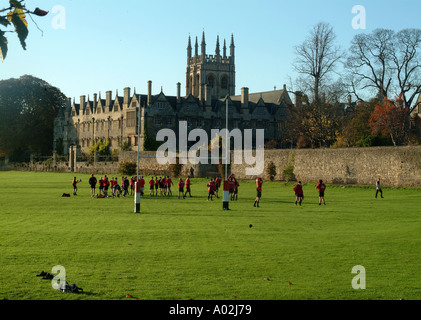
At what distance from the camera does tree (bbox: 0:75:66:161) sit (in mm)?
96750

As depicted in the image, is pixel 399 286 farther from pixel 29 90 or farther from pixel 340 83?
pixel 29 90

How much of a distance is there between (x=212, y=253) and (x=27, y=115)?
9314 centimetres

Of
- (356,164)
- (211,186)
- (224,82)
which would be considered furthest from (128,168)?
→ (224,82)

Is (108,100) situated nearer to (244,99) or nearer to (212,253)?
(244,99)

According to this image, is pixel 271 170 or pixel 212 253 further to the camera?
pixel 271 170

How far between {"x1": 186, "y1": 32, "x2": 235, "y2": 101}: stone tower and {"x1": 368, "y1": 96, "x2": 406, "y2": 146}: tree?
5717 cm

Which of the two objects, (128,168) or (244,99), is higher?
(244,99)

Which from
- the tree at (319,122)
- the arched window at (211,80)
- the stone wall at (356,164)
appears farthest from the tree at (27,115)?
the stone wall at (356,164)

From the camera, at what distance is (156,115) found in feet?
260

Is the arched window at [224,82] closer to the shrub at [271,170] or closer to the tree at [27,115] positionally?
the tree at [27,115]

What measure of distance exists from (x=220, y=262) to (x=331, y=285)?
3.13m

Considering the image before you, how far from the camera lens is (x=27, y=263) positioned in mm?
12602

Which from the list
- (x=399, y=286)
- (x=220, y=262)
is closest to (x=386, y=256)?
(x=399, y=286)

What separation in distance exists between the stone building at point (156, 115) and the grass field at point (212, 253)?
49424mm
